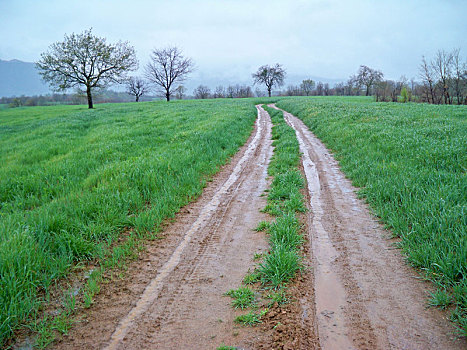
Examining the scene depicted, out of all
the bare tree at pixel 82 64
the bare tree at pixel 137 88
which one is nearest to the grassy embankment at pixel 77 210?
the bare tree at pixel 82 64

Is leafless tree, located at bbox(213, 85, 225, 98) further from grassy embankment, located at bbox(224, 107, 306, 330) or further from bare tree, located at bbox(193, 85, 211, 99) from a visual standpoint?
grassy embankment, located at bbox(224, 107, 306, 330)

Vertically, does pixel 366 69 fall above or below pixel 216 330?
above

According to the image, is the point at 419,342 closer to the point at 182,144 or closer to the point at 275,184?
the point at 275,184

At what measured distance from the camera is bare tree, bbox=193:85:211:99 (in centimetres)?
10650

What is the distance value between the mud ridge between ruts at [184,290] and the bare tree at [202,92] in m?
106

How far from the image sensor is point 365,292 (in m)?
3.12

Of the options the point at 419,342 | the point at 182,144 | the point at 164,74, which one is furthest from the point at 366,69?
the point at 419,342

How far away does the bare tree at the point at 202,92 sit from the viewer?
106500 mm

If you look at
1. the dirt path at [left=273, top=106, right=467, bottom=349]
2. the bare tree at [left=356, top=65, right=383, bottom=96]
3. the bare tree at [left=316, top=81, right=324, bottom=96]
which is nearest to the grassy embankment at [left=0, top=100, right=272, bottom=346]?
the dirt path at [left=273, top=106, right=467, bottom=349]

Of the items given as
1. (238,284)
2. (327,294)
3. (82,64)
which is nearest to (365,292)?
(327,294)

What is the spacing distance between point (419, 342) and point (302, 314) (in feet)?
3.36

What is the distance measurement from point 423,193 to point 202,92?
360 ft

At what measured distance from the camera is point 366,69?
283 feet

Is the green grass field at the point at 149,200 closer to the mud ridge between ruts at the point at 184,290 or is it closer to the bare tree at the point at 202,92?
the mud ridge between ruts at the point at 184,290
